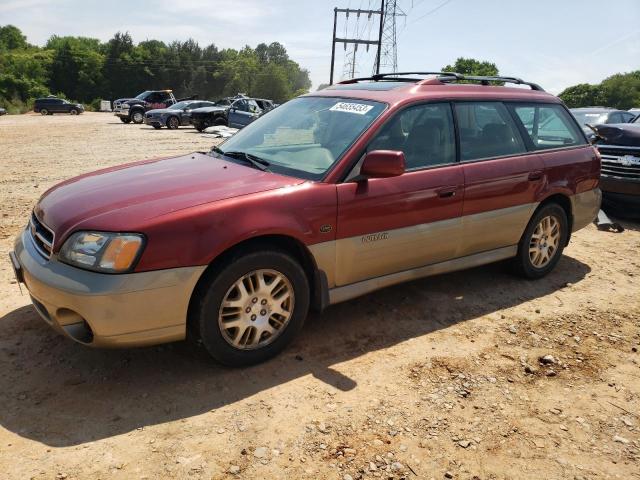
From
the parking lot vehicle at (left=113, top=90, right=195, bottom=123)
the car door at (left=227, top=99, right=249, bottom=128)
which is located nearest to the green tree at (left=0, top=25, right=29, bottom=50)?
the parking lot vehicle at (left=113, top=90, right=195, bottom=123)

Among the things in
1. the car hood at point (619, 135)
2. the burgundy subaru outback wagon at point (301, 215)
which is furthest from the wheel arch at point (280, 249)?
the car hood at point (619, 135)

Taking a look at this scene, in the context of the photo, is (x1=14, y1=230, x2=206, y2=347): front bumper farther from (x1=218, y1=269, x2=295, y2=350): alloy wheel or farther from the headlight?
(x1=218, y1=269, x2=295, y2=350): alloy wheel

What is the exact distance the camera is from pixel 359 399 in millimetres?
2977

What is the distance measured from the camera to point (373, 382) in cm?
315

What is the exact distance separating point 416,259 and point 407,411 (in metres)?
1.31

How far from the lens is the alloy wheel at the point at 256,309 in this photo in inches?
120

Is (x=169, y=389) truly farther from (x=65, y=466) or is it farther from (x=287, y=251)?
(x=287, y=251)

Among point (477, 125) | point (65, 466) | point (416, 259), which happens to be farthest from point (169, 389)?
point (477, 125)

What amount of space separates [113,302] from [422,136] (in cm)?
248

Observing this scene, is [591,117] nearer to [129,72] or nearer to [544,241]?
[544,241]

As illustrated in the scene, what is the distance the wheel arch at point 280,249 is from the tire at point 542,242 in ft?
7.35

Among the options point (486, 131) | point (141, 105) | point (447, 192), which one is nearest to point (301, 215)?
point (447, 192)

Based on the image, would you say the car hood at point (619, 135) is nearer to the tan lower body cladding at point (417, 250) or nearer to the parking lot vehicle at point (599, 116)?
the parking lot vehicle at point (599, 116)

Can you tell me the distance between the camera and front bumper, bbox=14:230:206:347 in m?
2.66
